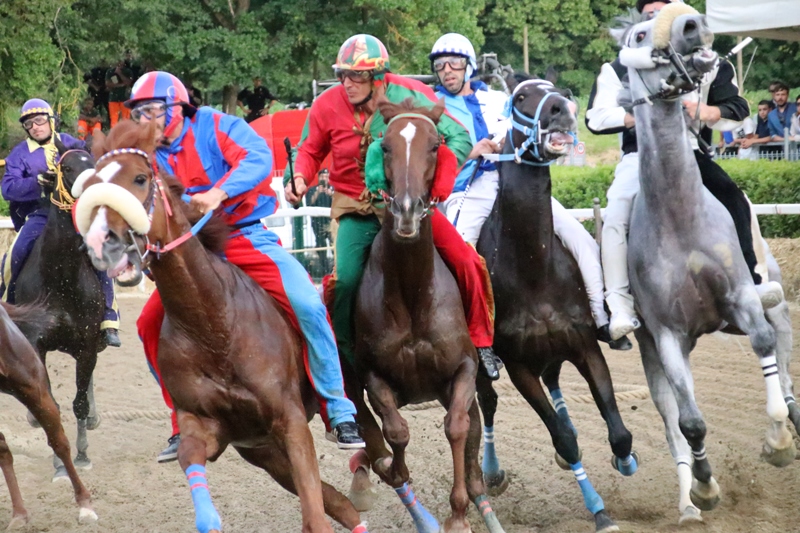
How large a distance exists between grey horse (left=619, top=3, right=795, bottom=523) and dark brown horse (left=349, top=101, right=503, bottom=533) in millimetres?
1154

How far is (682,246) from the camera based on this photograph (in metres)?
6.07

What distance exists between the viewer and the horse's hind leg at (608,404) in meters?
6.48

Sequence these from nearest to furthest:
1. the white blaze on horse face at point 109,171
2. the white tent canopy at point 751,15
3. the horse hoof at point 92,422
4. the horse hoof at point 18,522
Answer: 1. the white blaze on horse face at point 109,171
2. the horse hoof at point 18,522
3. the horse hoof at point 92,422
4. the white tent canopy at point 751,15

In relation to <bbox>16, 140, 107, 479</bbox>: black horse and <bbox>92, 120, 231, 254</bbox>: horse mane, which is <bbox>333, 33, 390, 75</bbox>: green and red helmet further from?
<bbox>16, 140, 107, 479</bbox>: black horse

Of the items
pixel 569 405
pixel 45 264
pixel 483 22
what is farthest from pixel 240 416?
pixel 483 22

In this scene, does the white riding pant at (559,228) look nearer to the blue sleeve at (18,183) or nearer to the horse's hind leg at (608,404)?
the horse's hind leg at (608,404)

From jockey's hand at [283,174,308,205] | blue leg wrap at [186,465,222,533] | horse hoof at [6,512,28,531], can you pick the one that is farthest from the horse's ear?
horse hoof at [6,512,28,531]

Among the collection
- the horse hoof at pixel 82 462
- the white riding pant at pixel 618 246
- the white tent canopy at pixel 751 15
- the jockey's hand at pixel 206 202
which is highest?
the white tent canopy at pixel 751 15

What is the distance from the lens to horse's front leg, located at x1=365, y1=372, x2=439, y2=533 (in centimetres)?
593

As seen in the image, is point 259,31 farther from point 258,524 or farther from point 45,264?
point 258,524

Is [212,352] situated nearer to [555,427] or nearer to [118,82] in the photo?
[555,427]

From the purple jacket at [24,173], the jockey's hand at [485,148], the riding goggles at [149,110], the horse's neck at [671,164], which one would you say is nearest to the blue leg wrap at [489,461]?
the jockey's hand at [485,148]

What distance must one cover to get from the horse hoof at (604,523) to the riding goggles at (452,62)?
3.20 metres

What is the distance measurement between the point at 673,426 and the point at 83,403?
4.79m
